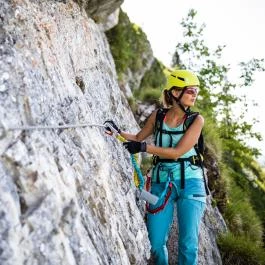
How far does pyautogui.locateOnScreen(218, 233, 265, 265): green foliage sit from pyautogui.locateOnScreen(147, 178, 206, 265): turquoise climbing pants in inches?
133

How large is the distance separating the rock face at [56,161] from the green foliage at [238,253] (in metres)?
3.82

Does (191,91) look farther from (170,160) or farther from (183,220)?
(183,220)

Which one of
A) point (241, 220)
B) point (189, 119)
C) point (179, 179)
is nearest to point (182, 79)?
point (189, 119)

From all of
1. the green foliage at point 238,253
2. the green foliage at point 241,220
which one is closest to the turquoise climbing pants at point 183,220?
the green foliage at point 238,253

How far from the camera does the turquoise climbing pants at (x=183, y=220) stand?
19.4ft

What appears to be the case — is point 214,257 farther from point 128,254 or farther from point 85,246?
point 85,246

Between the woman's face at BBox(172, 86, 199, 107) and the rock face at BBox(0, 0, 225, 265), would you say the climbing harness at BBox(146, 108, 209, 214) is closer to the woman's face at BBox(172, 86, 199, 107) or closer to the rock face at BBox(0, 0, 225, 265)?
the woman's face at BBox(172, 86, 199, 107)

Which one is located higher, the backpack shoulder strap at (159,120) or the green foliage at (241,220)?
the backpack shoulder strap at (159,120)

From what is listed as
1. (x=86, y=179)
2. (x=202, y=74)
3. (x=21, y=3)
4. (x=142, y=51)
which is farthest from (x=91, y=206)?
(x=202, y=74)

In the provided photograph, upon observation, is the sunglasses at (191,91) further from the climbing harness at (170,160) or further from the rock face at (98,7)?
the rock face at (98,7)

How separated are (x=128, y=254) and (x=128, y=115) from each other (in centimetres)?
422

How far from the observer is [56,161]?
12.4 ft

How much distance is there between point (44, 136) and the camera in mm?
3779

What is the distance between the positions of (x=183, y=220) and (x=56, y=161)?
9.32 feet
